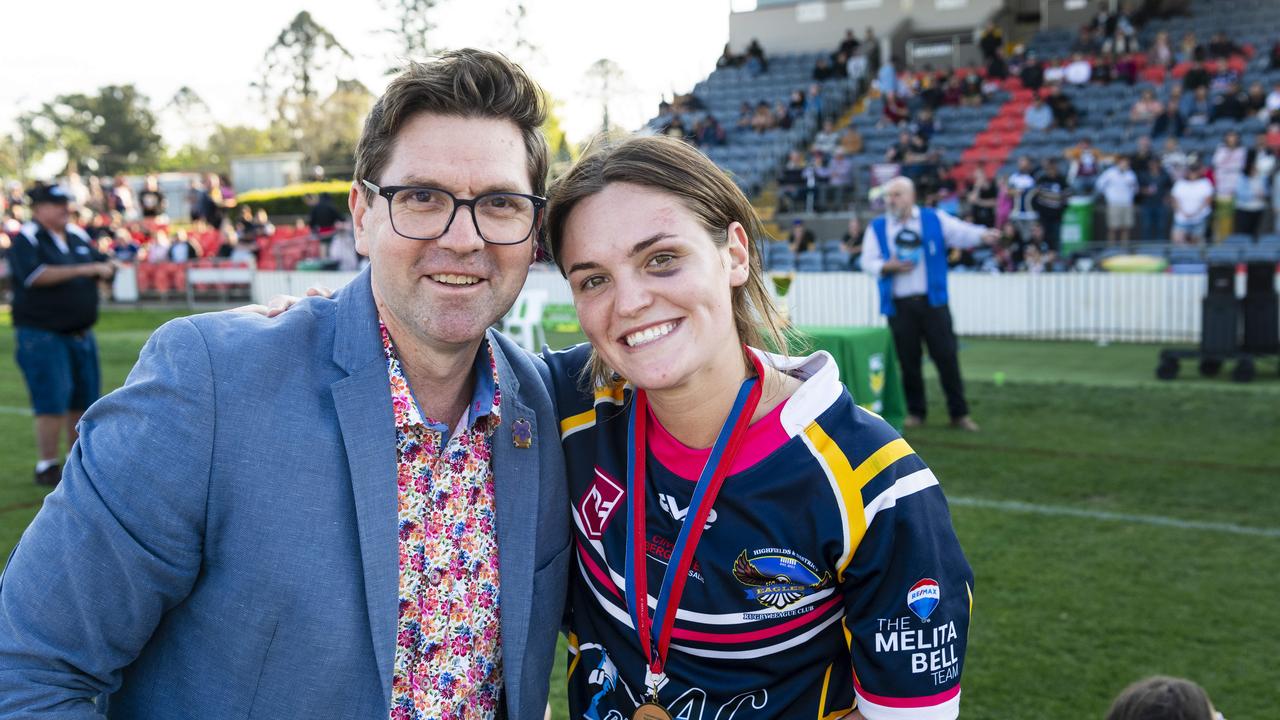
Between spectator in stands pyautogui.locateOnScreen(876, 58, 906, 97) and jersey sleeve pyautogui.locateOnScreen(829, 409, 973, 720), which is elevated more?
spectator in stands pyautogui.locateOnScreen(876, 58, 906, 97)

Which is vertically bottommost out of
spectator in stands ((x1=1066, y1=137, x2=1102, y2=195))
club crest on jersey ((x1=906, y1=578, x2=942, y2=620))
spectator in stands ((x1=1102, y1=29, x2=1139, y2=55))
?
club crest on jersey ((x1=906, y1=578, x2=942, y2=620))

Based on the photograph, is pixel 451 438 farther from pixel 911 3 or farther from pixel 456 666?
pixel 911 3

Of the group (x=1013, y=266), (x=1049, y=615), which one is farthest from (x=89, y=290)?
(x=1013, y=266)

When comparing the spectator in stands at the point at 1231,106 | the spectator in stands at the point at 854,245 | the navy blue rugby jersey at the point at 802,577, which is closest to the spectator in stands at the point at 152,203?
the spectator in stands at the point at 854,245

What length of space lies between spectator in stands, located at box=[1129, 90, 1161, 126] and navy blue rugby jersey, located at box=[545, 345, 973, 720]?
70.8 feet

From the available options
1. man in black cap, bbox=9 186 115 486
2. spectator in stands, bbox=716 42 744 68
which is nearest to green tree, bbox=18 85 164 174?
spectator in stands, bbox=716 42 744 68

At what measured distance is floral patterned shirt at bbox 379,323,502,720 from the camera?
2.01 meters

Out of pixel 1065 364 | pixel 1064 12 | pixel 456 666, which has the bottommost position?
pixel 1065 364

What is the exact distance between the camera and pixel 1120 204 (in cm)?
1802

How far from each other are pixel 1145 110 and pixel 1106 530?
17.6m

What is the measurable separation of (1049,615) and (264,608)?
3898 mm

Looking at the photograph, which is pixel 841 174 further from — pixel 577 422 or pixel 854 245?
pixel 577 422

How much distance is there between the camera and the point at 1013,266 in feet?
54.3

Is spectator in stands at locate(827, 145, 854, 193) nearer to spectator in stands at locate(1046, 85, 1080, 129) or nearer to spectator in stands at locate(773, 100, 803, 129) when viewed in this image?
spectator in stands at locate(773, 100, 803, 129)
